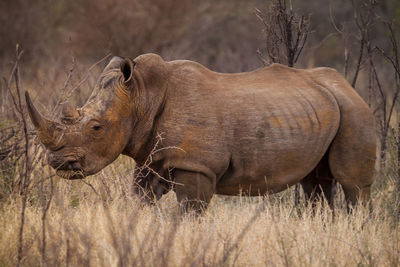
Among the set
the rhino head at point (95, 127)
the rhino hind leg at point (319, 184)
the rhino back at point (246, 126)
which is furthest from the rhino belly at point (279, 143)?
the rhino head at point (95, 127)

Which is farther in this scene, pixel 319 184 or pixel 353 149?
pixel 319 184

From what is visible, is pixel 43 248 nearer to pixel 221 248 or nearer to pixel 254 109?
pixel 221 248

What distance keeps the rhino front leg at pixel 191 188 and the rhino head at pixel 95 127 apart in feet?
1.52

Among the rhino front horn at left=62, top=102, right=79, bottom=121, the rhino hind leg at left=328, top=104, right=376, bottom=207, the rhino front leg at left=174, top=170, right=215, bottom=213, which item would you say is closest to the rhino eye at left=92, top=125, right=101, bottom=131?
the rhino front horn at left=62, top=102, right=79, bottom=121

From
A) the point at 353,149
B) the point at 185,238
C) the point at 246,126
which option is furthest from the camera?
the point at 353,149

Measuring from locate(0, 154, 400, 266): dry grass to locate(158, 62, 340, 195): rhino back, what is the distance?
1.14 feet

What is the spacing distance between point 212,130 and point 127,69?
73cm

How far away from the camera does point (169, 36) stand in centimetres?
2048

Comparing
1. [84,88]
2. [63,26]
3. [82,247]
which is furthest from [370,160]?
[63,26]

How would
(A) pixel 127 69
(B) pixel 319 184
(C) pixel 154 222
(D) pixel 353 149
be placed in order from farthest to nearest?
(B) pixel 319 184
(D) pixel 353 149
(A) pixel 127 69
(C) pixel 154 222

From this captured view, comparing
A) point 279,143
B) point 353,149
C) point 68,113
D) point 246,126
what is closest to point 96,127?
point 68,113

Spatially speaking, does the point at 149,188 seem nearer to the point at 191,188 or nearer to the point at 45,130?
the point at 191,188

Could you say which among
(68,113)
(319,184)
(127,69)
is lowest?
(319,184)

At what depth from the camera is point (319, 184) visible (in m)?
5.90
